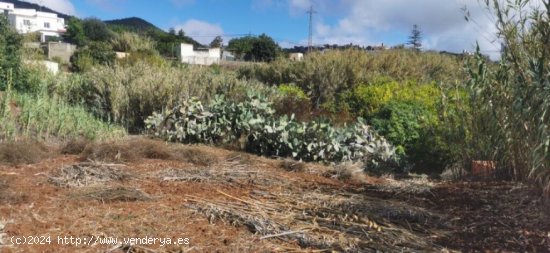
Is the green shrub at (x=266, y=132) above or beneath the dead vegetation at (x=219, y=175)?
above

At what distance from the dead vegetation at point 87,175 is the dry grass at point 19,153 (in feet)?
1.94

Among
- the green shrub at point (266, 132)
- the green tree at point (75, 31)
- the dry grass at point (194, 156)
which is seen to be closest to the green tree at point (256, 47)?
the green tree at point (75, 31)

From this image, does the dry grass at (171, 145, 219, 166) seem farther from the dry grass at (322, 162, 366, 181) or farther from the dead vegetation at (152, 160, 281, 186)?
the dry grass at (322, 162, 366, 181)

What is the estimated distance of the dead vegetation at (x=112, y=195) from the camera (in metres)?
4.23

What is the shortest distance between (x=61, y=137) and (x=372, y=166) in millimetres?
3967

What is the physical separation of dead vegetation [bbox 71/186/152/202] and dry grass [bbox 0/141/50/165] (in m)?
1.42

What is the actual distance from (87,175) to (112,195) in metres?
0.79

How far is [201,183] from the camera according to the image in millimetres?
4965

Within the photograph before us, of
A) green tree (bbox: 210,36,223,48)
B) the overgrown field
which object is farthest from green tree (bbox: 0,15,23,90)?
green tree (bbox: 210,36,223,48)

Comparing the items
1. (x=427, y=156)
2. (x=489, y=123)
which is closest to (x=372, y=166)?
(x=427, y=156)

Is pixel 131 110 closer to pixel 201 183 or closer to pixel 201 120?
pixel 201 120

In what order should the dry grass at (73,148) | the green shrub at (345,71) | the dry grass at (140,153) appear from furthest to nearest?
1. the green shrub at (345,71)
2. the dry grass at (73,148)
3. the dry grass at (140,153)

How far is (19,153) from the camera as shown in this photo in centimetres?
548

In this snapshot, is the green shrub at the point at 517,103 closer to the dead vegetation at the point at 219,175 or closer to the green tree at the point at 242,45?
the dead vegetation at the point at 219,175
